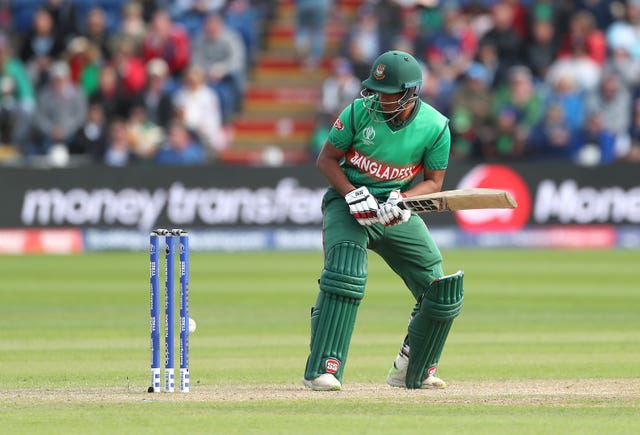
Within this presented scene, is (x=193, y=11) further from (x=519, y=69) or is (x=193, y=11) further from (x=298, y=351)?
(x=298, y=351)

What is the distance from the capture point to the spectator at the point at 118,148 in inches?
816

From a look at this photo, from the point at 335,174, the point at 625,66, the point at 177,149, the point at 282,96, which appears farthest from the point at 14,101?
the point at 335,174

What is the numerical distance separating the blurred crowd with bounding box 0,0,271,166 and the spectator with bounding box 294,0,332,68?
0.83 meters

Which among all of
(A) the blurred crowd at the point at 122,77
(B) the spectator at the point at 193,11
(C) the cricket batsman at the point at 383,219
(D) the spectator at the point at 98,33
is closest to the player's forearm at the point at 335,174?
(C) the cricket batsman at the point at 383,219

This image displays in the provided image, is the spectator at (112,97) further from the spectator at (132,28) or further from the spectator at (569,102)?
the spectator at (569,102)

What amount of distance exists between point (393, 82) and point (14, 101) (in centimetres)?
1452

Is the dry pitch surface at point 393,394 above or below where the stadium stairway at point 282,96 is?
below

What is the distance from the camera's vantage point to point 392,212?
25.3 feet

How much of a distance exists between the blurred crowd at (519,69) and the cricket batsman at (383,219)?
40.1 feet

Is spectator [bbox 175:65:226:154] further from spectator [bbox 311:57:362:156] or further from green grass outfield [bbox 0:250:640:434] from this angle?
green grass outfield [bbox 0:250:640:434]

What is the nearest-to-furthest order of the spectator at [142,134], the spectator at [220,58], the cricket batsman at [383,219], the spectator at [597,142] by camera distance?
1. the cricket batsman at [383,219]
2. the spectator at [597,142]
3. the spectator at [142,134]
4. the spectator at [220,58]

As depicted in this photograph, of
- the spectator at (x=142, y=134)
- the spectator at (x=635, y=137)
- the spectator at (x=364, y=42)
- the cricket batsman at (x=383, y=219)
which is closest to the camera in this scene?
the cricket batsman at (x=383, y=219)

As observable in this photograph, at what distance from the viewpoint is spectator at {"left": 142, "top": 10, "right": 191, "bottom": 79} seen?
2244cm

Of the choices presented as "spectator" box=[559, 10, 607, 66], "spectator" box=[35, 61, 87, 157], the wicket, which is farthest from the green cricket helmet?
"spectator" box=[559, 10, 607, 66]
